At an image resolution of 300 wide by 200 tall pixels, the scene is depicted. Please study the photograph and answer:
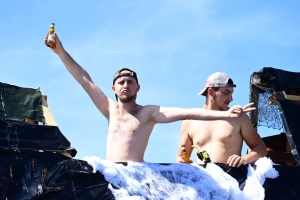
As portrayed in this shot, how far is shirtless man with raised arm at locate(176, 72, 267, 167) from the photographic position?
4879mm

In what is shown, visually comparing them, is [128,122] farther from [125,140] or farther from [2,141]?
[2,141]

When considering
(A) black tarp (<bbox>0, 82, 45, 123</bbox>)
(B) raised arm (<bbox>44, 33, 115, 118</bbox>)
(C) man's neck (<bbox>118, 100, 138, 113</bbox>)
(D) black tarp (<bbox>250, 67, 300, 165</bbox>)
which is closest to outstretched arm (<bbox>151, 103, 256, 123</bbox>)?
(C) man's neck (<bbox>118, 100, 138, 113</bbox>)

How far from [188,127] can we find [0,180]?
206 cm

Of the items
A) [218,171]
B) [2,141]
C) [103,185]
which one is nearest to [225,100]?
[218,171]

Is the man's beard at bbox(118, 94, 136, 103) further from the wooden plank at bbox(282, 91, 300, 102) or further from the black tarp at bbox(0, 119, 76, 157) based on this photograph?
the wooden plank at bbox(282, 91, 300, 102)

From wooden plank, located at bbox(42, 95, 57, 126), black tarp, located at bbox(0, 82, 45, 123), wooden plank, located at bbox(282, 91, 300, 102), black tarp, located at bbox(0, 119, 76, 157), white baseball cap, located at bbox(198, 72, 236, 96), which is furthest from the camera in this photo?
wooden plank, located at bbox(42, 95, 57, 126)

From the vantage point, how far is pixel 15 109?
666cm

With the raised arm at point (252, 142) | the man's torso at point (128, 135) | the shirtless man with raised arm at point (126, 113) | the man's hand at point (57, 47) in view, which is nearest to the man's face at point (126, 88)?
the shirtless man with raised arm at point (126, 113)

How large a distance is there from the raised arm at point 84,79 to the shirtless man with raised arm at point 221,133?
886 millimetres

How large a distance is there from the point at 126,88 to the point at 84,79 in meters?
0.34

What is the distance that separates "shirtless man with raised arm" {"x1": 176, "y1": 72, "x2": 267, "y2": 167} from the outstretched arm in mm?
694

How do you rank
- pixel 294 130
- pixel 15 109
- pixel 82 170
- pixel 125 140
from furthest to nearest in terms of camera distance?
1. pixel 15 109
2. pixel 294 130
3. pixel 125 140
4. pixel 82 170

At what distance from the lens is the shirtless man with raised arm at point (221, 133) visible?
4879 millimetres

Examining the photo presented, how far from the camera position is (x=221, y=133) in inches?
195
